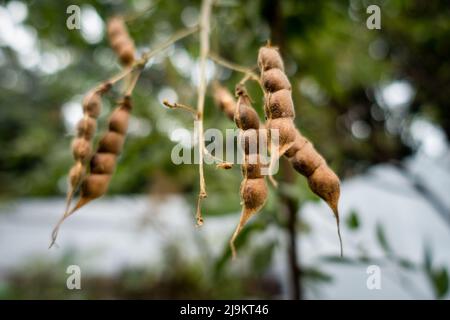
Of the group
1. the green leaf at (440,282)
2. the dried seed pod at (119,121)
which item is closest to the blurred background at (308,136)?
the green leaf at (440,282)

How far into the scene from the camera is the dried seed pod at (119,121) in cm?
63

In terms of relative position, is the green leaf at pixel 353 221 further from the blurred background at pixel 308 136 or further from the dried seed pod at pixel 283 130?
the dried seed pod at pixel 283 130

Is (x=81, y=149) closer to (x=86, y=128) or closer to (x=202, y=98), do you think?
(x=86, y=128)

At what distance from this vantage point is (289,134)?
463 millimetres

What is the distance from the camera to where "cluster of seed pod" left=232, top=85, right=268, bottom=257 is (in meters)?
0.47

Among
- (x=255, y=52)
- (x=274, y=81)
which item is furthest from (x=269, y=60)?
(x=255, y=52)

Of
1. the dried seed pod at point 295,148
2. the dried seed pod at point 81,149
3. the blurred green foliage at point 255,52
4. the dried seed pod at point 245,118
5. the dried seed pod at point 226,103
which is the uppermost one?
the blurred green foliage at point 255,52

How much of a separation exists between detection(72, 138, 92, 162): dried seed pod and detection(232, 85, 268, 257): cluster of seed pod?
0.85 feet

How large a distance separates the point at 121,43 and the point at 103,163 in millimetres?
302

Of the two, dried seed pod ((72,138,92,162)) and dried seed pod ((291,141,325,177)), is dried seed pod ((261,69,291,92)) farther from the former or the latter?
dried seed pod ((72,138,92,162))

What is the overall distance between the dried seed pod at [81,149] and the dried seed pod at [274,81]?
0.30 metres
